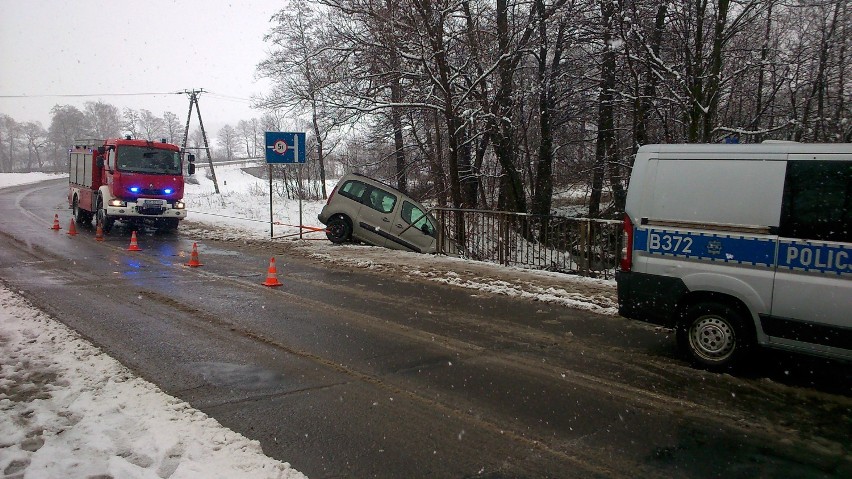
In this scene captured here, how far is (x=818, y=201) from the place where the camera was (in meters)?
5.23

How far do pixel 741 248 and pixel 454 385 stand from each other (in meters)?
3.16

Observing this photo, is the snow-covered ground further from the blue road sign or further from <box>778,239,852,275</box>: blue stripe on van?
the blue road sign

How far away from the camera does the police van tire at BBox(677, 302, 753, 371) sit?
5.71 meters

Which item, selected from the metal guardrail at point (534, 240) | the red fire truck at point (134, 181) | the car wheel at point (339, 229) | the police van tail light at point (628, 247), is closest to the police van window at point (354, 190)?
the car wheel at point (339, 229)

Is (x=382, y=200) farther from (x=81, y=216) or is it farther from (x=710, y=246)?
(x=81, y=216)

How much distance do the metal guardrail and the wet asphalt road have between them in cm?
258

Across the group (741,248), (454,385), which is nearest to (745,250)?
(741,248)

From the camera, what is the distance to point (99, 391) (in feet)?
16.5

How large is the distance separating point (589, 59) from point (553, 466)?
16788 mm

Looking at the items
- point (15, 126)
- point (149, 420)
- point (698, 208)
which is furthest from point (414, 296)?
point (15, 126)

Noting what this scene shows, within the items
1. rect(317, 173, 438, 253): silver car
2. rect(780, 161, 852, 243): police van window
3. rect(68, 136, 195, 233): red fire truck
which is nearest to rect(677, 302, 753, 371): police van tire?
rect(780, 161, 852, 243): police van window

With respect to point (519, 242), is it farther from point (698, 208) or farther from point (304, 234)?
point (304, 234)

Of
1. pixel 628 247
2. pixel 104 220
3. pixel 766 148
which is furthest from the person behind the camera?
pixel 104 220

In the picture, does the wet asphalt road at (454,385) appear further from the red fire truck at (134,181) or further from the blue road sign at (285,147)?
the red fire truck at (134,181)
